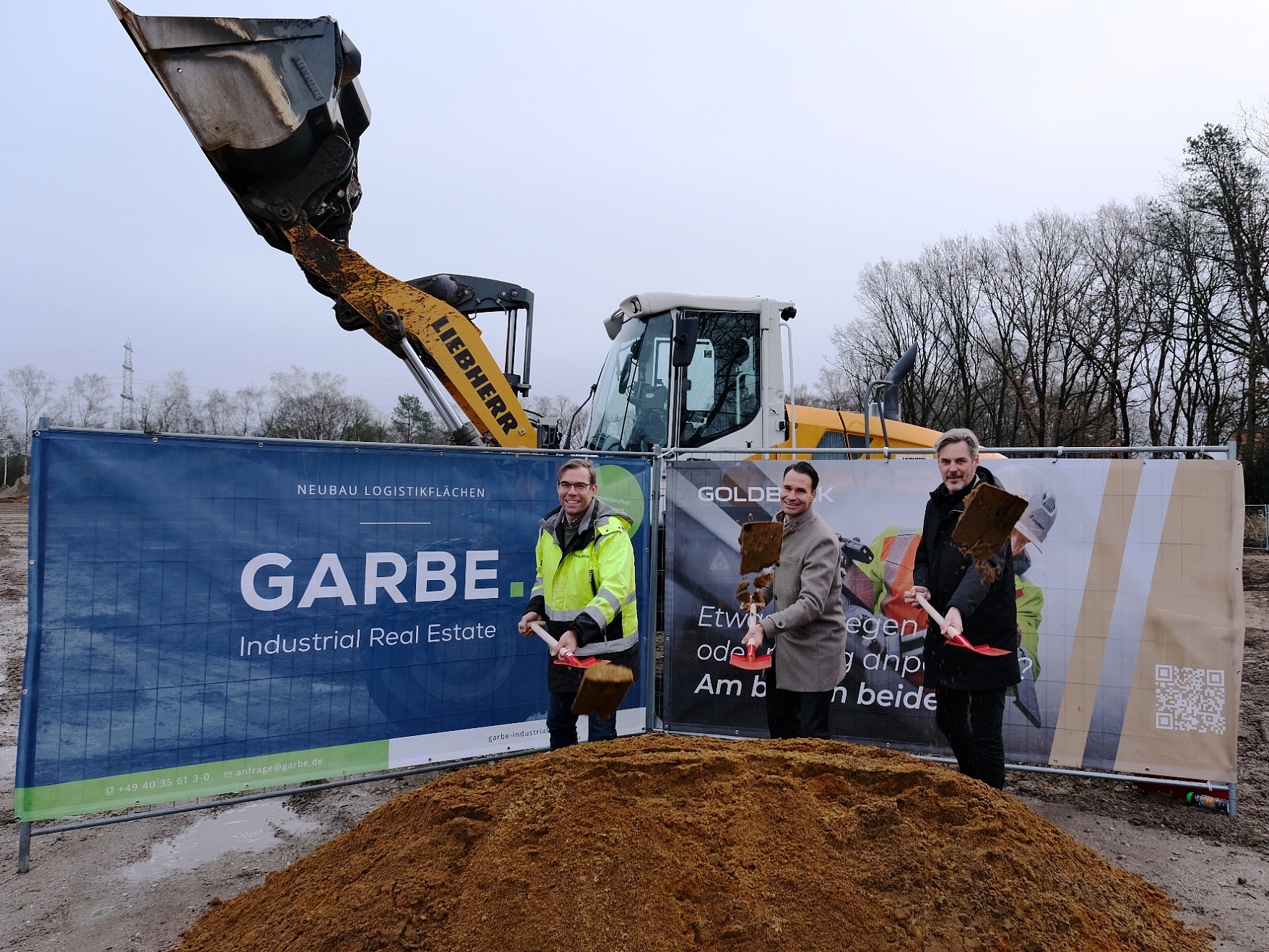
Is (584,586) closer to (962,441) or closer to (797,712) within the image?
(797,712)

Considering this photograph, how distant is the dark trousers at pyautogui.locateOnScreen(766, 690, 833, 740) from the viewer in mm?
4332

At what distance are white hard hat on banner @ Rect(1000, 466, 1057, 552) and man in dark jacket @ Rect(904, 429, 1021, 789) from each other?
104 cm

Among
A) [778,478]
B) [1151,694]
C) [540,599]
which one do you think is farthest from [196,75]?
[1151,694]

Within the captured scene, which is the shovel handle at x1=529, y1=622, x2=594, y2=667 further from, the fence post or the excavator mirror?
the excavator mirror

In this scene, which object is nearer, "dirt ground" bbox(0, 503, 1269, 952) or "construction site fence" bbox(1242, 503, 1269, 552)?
"dirt ground" bbox(0, 503, 1269, 952)

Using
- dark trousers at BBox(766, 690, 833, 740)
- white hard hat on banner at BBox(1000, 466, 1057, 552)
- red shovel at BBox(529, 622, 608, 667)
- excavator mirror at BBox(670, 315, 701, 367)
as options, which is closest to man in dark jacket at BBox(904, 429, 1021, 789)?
dark trousers at BBox(766, 690, 833, 740)

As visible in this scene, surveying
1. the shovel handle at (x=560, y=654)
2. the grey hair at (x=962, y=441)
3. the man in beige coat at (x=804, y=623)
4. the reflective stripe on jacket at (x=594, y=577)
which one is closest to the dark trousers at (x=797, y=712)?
the man in beige coat at (x=804, y=623)

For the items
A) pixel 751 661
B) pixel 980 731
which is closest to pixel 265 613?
pixel 751 661

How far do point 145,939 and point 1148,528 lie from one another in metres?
5.64

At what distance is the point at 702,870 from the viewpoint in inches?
110

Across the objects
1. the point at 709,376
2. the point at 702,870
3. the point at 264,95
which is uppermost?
the point at 264,95

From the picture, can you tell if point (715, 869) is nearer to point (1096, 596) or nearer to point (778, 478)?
point (778, 478)

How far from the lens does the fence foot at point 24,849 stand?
→ 3900mm

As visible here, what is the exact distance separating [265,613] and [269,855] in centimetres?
124
